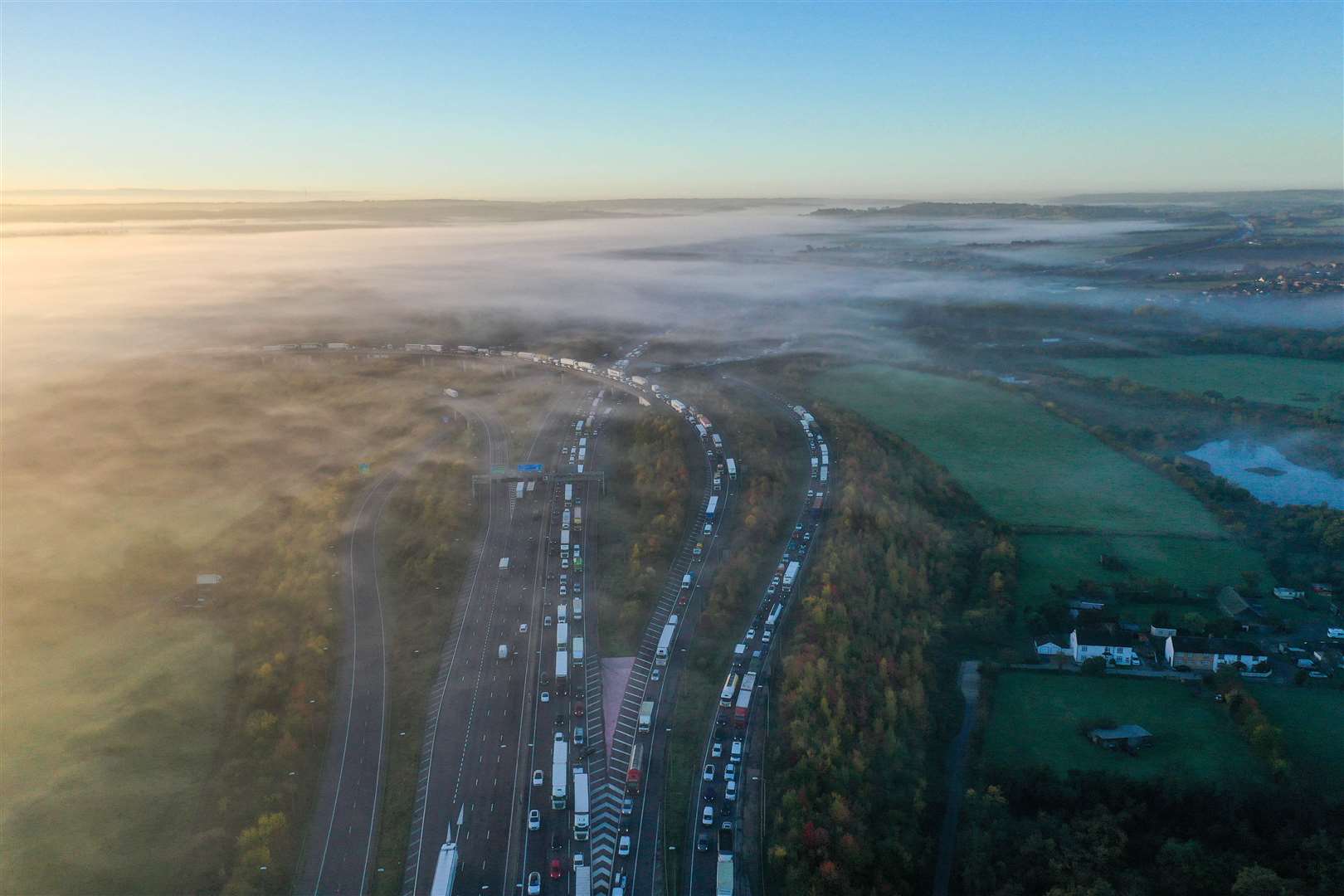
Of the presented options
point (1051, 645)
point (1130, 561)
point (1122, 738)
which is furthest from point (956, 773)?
point (1130, 561)

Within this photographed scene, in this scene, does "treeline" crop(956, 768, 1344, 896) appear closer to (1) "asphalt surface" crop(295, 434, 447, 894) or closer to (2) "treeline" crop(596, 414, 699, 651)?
(2) "treeline" crop(596, 414, 699, 651)

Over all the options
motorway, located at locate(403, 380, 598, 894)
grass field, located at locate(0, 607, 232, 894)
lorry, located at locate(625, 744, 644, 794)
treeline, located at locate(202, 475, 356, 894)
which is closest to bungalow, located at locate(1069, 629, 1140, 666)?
lorry, located at locate(625, 744, 644, 794)

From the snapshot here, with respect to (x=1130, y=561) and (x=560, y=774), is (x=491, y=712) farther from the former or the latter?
(x=1130, y=561)

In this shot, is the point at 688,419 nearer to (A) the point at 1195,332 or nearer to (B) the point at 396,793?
(B) the point at 396,793

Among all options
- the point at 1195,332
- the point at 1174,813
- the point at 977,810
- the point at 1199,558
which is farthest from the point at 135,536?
the point at 1195,332

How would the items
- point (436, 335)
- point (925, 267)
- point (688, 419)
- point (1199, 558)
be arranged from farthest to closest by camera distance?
point (925, 267), point (436, 335), point (688, 419), point (1199, 558)

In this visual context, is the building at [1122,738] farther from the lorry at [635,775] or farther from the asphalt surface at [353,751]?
the asphalt surface at [353,751]
